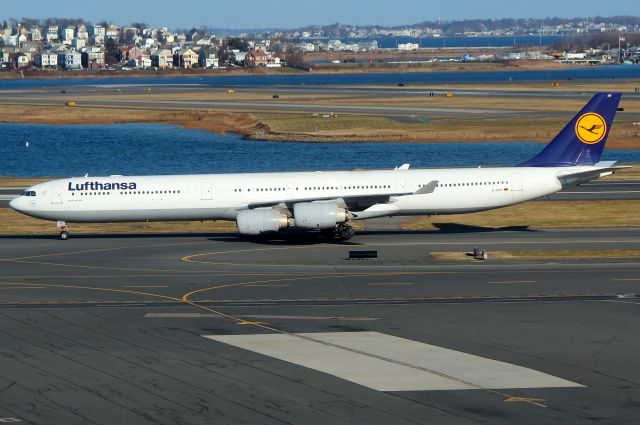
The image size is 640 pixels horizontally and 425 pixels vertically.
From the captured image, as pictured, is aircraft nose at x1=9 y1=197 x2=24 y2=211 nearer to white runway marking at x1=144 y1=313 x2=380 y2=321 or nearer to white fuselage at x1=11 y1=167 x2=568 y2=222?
white fuselage at x1=11 y1=167 x2=568 y2=222

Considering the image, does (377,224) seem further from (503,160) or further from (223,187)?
(503,160)

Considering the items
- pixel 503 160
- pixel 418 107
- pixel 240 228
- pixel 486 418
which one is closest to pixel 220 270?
pixel 240 228

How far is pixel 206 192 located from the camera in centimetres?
5672

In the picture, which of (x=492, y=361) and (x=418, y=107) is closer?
(x=492, y=361)

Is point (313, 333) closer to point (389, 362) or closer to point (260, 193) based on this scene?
point (389, 362)

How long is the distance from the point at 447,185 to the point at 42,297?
23885mm

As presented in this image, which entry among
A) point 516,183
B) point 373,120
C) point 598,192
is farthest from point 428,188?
point 373,120

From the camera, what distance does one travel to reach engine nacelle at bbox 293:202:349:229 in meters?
53.8

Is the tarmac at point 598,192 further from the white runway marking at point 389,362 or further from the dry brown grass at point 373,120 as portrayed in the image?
the white runway marking at point 389,362

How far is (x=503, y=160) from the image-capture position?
102m

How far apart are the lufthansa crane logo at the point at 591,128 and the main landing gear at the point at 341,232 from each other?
46.5 ft

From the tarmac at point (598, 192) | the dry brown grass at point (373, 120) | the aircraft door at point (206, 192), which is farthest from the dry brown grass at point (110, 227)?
the dry brown grass at point (373, 120)

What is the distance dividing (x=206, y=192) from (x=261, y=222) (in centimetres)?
429

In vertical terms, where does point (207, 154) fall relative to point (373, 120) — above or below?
below
